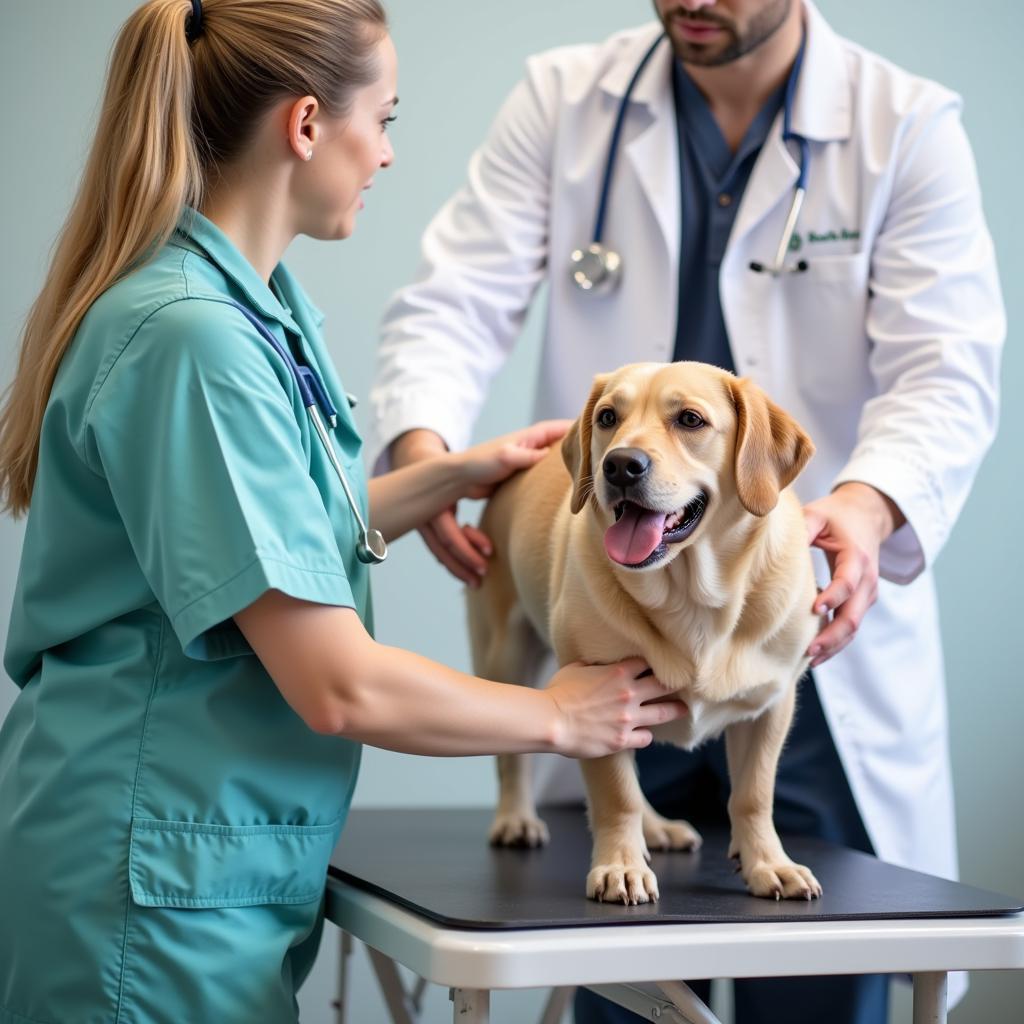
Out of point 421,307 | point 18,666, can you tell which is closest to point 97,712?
point 18,666

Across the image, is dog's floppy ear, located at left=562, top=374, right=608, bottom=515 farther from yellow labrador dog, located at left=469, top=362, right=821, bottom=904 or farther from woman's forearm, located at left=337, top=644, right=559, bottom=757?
woman's forearm, located at left=337, top=644, right=559, bottom=757

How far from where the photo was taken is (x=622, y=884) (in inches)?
44.4

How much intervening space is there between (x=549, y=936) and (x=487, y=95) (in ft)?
7.21

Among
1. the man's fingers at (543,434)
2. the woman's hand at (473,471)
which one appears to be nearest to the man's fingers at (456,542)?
the woman's hand at (473,471)

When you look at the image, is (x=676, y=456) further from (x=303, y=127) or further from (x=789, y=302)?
(x=789, y=302)

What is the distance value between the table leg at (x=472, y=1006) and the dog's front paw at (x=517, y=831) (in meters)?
0.48

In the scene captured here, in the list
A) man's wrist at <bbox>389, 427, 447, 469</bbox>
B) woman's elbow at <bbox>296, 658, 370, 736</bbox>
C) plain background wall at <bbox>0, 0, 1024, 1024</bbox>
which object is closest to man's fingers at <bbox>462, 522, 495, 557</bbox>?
man's wrist at <bbox>389, 427, 447, 469</bbox>

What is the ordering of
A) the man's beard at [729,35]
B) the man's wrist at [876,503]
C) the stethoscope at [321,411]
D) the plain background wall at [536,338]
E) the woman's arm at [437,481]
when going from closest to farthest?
the stethoscope at [321,411], the man's wrist at [876,503], the woman's arm at [437,481], the man's beard at [729,35], the plain background wall at [536,338]

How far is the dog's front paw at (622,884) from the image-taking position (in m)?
1.12

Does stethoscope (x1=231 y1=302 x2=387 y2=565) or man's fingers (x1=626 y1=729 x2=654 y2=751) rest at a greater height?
stethoscope (x1=231 y1=302 x2=387 y2=565)

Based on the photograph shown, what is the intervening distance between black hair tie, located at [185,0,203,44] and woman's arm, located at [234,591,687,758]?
520 millimetres

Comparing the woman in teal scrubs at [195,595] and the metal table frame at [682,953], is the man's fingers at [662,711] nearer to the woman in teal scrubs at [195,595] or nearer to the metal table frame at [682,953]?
the woman in teal scrubs at [195,595]

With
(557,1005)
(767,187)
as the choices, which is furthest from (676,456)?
(557,1005)

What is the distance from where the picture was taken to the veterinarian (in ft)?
5.34
